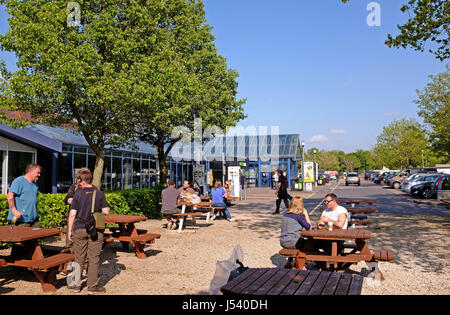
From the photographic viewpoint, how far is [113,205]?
11.9m

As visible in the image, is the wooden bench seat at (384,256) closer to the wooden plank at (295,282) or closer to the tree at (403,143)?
the wooden plank at (295,282)

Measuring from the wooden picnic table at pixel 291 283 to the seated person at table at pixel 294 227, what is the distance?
7.09 feet

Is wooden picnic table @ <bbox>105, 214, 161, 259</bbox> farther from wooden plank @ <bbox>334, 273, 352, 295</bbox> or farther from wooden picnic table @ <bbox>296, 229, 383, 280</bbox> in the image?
wooden plank @ <bbox>334, 273, 352, 295</bbox>

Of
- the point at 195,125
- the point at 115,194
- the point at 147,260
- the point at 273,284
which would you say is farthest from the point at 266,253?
the point at 195,125

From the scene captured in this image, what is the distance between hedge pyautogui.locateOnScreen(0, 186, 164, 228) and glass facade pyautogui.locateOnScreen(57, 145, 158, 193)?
5730mm

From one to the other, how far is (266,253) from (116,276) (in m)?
3.25

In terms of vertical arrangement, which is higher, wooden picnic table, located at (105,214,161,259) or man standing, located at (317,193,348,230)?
man standing, located at (317,193,348,230)

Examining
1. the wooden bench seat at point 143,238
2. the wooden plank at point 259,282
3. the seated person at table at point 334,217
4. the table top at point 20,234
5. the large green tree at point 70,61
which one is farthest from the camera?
the large green tree at point 70,61

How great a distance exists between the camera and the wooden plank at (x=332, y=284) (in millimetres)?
3421

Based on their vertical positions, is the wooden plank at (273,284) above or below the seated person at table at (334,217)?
below

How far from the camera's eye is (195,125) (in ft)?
66.5

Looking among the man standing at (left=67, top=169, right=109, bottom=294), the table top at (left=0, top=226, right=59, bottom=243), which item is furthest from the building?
the man standing at (left=67, top=169, right=109, bottom=294)

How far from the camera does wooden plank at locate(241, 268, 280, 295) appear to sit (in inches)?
133

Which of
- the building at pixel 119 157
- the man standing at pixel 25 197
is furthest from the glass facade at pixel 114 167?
the man standing at pixel 25 197
